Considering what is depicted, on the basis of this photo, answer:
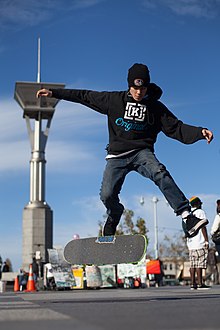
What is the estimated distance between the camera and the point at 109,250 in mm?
5863

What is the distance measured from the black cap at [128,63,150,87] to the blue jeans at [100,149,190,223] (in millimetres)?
672

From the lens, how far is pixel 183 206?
5395 millimetres

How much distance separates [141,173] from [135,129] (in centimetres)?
45

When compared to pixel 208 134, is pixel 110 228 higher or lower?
lower

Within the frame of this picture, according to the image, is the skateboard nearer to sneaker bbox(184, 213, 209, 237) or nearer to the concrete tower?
sneaker bbox(184, 213, 209, 237)

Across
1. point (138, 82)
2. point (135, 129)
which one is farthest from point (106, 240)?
point (138, 82)

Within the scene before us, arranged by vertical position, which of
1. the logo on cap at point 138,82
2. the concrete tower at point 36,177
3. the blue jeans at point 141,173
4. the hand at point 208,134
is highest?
the concrete tower at point 36,177

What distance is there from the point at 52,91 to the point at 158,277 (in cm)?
1710

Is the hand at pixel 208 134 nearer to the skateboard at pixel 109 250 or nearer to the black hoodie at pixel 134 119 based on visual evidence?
the black hoodie at pixel 134 119

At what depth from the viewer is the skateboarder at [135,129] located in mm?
5605

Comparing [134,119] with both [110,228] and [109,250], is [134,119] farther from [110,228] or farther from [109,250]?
[109,250]

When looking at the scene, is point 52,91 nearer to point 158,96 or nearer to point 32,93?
point 158,96

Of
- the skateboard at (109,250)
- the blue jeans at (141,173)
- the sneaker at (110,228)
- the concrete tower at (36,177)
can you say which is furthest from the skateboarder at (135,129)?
the concrete tower at (36,177)

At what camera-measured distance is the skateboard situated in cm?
573
